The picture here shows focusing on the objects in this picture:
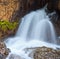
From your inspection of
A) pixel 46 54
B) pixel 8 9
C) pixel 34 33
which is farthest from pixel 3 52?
pixel 8 9

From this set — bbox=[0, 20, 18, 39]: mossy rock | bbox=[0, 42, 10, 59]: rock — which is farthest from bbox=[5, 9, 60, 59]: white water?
bbox=[0, 42, 10, 59]: rock

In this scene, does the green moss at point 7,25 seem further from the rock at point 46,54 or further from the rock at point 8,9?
the rock at point 46,54

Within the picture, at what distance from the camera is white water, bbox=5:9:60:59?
37.9ft

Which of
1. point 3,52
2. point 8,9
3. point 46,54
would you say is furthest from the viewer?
point 8,9

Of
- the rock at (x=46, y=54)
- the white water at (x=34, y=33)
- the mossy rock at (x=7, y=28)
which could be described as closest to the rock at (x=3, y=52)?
the rock at (x=46, y=54)

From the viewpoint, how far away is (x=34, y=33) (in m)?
12.6

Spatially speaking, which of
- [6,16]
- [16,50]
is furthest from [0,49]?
[6,16]

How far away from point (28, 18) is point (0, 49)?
13.8 ft

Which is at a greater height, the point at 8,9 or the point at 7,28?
the point at 8,9

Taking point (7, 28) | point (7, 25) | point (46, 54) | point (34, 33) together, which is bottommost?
point (34, 33)

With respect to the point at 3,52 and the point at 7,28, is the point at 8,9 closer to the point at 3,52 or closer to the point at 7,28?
the point at 7,28

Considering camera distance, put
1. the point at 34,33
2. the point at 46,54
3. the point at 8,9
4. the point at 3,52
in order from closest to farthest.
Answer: the point at 46,54, the point at 3,52, the point at 34,33, the point at 8,9

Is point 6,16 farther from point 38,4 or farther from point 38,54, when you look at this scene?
point 38,54

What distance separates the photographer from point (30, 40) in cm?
1215
